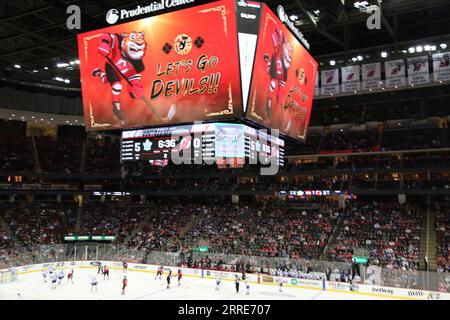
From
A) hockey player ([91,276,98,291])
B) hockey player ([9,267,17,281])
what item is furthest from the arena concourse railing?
hockey player ([91,276,98,291])

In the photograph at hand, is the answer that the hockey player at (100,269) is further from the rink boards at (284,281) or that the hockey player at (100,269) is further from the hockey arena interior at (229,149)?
the rink boards at (284,281)

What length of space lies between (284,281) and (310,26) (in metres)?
15.3

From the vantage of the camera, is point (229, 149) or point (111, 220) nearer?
point (229, 149)

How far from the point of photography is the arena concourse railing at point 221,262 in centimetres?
2158

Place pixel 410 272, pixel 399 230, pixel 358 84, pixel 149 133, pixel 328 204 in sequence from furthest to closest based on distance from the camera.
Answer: pixel 328 204 < pixel 399 230 < pixel 358 84 < pixel 410 272 < pixel 149 133

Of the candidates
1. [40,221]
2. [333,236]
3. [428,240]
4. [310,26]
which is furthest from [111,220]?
[428,240]

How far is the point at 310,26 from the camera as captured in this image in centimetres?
2436

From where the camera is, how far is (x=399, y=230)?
30.3m

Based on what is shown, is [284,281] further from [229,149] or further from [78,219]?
[78,219]

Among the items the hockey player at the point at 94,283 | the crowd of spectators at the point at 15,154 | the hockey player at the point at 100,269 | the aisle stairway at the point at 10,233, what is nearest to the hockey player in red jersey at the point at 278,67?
the hockey player at the point at 94,283

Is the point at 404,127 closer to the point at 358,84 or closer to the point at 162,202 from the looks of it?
the point at 358,84

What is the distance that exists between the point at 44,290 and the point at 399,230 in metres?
23.8

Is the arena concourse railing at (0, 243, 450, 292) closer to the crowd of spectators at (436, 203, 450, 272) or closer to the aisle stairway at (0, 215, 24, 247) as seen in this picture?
the crowd of spectators at (436, 203, 450, 272)

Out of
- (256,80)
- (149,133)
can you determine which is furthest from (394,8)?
(149,133)
